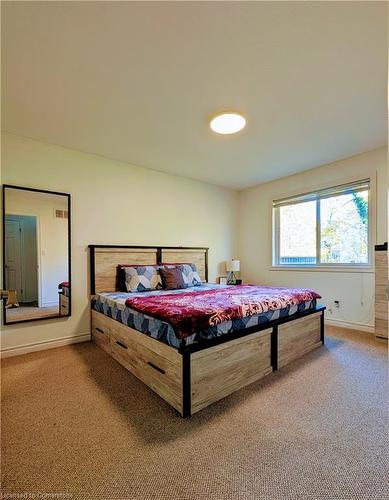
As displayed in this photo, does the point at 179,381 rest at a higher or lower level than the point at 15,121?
lower

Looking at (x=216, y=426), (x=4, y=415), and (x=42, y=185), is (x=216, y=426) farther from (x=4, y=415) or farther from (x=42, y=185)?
(x=42, y=185)

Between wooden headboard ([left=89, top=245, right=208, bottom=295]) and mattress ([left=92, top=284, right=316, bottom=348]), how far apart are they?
0.39 m

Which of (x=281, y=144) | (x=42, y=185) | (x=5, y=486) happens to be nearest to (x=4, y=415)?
(x=5, y=486)

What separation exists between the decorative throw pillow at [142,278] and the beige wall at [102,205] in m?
0.51

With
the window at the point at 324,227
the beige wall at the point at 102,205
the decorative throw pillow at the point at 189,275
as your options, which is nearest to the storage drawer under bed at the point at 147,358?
the beige wall at the point at 102,205

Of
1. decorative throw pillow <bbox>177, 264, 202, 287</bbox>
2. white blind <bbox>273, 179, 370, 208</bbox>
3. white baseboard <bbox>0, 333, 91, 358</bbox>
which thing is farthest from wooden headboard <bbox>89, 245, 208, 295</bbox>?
white blind <bbox>273, 179, 370, 208</bbox>

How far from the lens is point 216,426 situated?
1533 millimetres

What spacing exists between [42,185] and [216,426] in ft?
10.2

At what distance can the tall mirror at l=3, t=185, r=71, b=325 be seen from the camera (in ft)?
8.89

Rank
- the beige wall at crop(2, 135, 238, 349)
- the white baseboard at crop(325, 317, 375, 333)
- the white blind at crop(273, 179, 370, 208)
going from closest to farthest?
1. the beige wall at crop(2, 135, 238, 349)
2. the white baseboard at crop(325, 317, 375, 333)
3. the white blind at crop(273, 179, 370, 208)

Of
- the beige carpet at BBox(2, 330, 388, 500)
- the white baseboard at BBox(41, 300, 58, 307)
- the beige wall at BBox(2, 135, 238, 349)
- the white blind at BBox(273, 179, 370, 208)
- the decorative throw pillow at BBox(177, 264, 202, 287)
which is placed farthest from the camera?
the decorative throw pillow at BBox(177, 264, 202, 287)

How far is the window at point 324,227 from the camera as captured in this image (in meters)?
3.49

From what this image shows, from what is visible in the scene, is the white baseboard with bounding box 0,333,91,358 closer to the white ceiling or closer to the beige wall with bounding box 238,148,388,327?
the white ceiling

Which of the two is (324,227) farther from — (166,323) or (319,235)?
(166,323)
